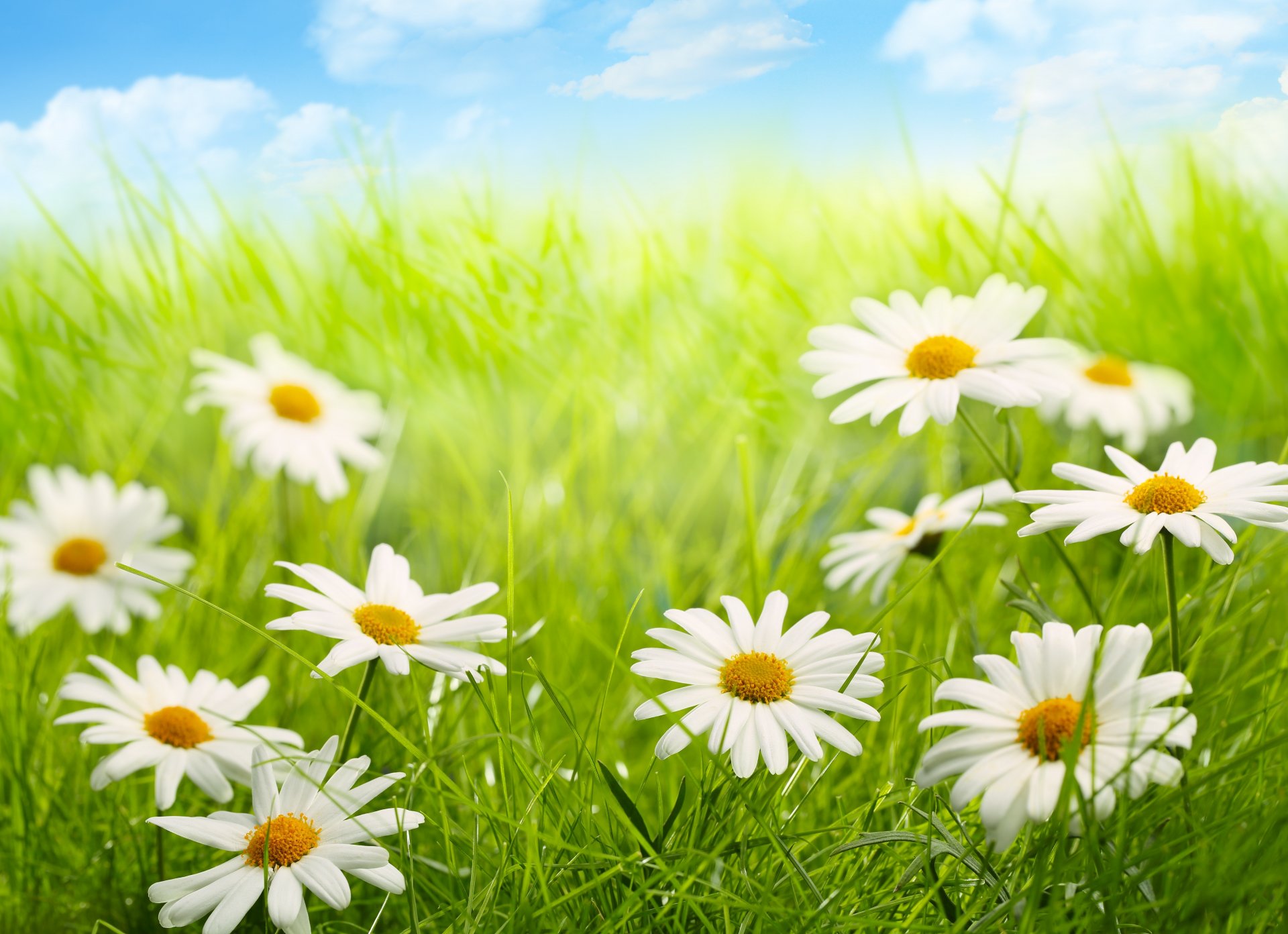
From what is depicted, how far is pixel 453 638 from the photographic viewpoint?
564 millimetres

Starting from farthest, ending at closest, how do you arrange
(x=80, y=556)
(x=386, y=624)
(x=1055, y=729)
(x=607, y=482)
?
1. (x=607, y=482)
2. (x=80, y=556)
3. (x=386, y=624)
4. (x=1055, y=729)

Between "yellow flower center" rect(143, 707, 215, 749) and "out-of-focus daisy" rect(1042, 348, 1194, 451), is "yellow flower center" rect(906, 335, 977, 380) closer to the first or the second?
"yellow flower center" rect(143, 707, 215, 749)

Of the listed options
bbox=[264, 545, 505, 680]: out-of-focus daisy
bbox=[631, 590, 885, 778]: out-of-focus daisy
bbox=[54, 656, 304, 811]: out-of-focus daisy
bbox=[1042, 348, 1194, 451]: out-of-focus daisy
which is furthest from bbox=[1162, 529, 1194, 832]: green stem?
bbox=[1042, 348, 1194, 451]: out-of-focus daisy

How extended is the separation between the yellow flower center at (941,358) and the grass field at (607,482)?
0.15 meters

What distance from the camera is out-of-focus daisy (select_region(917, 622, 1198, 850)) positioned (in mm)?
405

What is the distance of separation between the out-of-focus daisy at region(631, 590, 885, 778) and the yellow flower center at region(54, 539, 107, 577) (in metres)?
0.74

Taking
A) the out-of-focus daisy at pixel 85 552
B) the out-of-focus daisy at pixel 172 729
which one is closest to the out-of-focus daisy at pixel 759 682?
the out-of-focus daisy at pixel 172 729

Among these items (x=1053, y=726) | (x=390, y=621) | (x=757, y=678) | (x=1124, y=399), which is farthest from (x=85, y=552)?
(x=1124, y=399)

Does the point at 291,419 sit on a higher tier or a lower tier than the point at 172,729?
higher

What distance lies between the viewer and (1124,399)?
132cm

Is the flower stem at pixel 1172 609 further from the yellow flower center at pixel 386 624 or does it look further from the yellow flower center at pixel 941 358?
the yellow flower center at pixel 386 624

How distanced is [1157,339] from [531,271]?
0.92 m

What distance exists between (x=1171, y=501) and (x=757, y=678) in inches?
9.0

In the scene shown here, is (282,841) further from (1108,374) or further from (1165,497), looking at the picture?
(1108,374)
